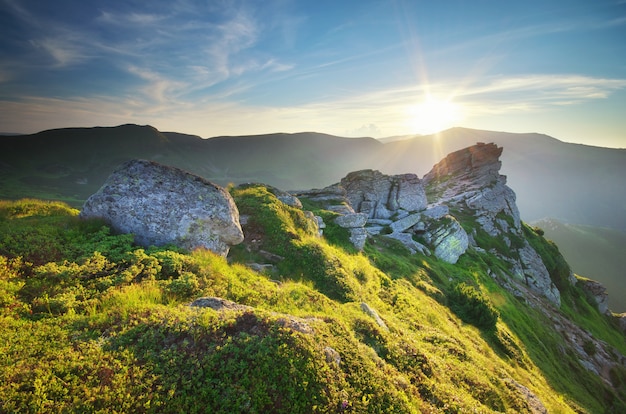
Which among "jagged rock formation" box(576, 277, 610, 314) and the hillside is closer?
the hillside

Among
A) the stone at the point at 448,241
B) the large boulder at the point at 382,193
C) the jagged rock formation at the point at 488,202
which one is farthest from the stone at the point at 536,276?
the large boulder at the point at 382,193

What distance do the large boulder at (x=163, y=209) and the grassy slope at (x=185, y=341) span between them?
3.11 feet

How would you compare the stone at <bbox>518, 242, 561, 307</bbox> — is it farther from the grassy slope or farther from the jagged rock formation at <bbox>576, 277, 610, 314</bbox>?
the grassy slope

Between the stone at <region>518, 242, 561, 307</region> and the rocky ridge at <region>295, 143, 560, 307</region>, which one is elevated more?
the rocky ridge at <region>295, 143, 560, 307</region>

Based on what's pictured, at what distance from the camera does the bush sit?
20.6 metres

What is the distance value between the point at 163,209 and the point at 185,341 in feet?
25.6

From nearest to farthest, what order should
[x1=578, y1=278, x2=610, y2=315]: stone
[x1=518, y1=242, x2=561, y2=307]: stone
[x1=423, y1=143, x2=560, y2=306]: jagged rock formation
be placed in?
[x1=518, y1=242, x2=561, y2=307]: stone
[x1=423, y1=143, x2=560, y2=306]: jagged rock formation
[x1=578, y1=278, x2=610, y2=315]: stone

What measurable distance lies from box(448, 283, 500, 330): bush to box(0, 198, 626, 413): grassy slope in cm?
633

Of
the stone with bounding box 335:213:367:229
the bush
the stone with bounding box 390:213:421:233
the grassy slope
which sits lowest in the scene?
the bush

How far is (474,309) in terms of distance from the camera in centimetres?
2108

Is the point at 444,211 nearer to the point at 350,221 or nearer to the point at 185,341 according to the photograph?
the point at 350,221

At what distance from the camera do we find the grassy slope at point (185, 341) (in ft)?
17.5

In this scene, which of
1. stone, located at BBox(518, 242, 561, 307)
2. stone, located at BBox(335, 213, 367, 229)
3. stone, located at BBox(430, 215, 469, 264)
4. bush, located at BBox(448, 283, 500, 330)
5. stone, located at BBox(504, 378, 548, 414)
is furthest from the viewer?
stone, located at BBox(518, 242, 561, 307)

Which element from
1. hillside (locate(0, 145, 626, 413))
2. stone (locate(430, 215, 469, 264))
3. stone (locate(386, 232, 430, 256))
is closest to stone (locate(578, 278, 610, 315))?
stone (locate(430, 215, 469, 264))
